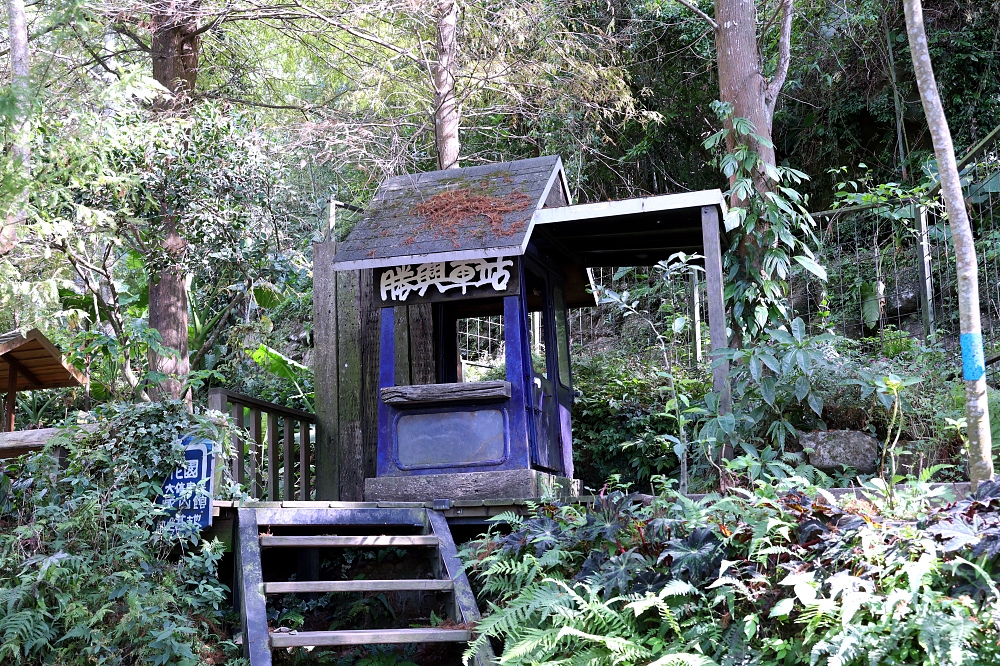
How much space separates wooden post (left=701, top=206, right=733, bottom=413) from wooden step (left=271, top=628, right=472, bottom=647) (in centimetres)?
258

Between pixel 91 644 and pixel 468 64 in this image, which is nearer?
pixel 91 644

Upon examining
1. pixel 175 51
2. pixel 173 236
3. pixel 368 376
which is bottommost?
pixel 368 376

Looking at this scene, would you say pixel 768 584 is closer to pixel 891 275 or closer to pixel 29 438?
pixel 29 438

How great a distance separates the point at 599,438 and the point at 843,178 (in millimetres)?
7251

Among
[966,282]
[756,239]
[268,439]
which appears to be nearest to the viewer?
[966,282]

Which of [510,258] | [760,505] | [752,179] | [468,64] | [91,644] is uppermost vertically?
[468,64]

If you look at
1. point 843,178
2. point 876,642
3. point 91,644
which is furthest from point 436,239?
point 843,178

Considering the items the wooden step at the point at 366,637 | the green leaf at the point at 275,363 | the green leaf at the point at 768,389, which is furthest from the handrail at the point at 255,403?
the green leaf at the point at 768,389

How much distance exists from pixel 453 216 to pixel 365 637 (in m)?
3.14

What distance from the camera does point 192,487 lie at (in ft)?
17.1

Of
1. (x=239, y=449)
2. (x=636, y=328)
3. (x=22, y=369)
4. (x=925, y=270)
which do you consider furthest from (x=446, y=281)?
(x=636, y=328)

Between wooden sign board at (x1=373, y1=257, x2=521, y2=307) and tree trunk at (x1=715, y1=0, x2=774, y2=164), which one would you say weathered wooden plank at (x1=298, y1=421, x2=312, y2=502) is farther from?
tree trunk at (x1=715, y1=0, x2=774, y2=164)

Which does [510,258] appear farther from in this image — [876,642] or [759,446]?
[876,642]

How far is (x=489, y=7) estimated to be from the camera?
10359 mm
